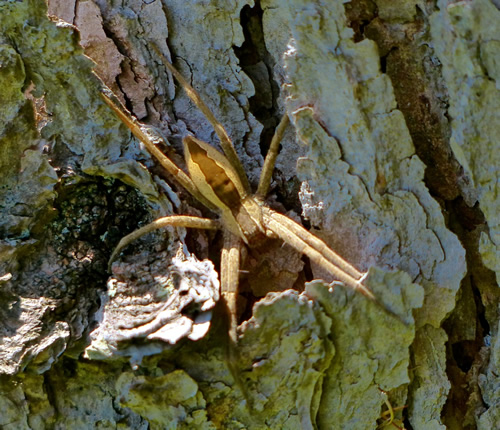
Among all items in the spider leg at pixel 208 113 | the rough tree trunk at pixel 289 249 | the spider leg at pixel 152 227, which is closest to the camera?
the rough tree trunk at pixel 289 249

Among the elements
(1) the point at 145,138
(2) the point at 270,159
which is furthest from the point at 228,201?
(1) the point at 145,138

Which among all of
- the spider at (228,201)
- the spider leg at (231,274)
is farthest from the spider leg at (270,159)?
the spider leg at (231,274)

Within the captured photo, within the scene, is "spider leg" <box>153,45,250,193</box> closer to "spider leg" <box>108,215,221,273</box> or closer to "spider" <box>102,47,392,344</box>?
Result: "spider" <box>102,47,392,344</box>

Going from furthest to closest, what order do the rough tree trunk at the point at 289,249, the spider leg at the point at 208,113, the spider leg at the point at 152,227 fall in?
the spider leg at the point at 208,113 < the spider leg at the point at 152,227 < the rough tree trunk at the point at 289,249

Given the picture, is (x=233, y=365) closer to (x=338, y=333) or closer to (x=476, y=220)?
(x=338, y=333)

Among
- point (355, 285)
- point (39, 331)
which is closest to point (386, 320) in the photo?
point (355, 285)

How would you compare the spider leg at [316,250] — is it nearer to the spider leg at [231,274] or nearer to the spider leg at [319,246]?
the spider leg at [319,246]

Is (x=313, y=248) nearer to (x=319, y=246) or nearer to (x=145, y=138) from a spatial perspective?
(x=319, y=246)
